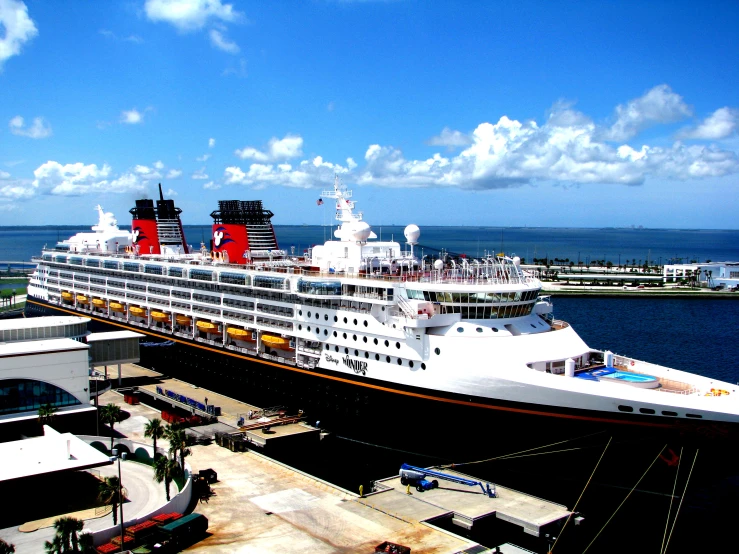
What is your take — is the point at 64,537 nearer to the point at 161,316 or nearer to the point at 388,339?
the point at 388,339

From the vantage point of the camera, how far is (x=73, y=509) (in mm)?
24484

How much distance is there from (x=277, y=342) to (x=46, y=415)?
14.0 m

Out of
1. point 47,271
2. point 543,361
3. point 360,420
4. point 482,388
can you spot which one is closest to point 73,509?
point 360,420

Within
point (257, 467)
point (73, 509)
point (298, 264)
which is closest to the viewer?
point (73, 509)

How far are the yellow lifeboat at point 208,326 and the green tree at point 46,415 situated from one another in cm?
1666

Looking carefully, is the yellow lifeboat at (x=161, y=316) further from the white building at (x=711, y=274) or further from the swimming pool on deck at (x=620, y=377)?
the white building at (x=711, y=274)

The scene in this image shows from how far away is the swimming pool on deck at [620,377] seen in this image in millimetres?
28297

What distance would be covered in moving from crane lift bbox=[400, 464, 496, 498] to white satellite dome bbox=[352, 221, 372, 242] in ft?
49.9

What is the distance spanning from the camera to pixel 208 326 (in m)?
46.6

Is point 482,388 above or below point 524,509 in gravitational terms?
above

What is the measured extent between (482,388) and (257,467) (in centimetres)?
1145


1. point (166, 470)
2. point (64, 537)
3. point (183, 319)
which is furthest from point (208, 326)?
point (64, 537)

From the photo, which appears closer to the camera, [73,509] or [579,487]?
[73,509]

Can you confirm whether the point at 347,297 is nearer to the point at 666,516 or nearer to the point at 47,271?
the point at 666,516
